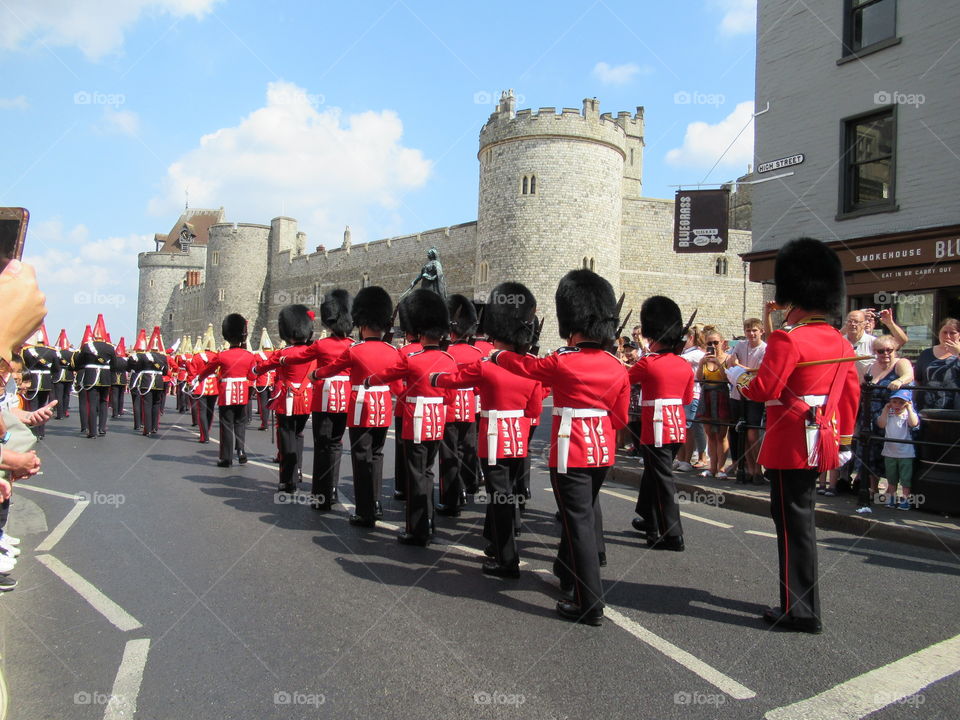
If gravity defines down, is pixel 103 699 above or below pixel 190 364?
below

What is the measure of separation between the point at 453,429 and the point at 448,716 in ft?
14.8

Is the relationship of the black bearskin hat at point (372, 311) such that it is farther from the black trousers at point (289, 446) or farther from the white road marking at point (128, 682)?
the white road marking at point (128, 682)

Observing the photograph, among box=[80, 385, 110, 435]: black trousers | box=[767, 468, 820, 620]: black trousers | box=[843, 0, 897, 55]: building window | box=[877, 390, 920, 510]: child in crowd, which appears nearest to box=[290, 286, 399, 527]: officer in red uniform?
box=[767, 468, 820, 620]: black trousers

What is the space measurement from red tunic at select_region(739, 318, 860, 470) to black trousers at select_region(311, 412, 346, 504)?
4.32m

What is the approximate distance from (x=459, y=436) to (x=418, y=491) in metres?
1.77

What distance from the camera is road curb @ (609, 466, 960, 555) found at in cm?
627

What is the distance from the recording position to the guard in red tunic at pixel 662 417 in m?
6.00

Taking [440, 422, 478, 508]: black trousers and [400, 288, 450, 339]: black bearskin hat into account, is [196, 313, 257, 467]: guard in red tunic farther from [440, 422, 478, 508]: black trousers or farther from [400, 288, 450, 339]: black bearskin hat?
[400, 288, 450, 339]: black bearskin hat

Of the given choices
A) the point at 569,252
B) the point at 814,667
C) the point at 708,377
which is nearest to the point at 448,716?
the point at 814,667

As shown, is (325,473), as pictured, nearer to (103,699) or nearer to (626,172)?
(103,699)

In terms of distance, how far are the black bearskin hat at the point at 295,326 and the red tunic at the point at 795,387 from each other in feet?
18.7

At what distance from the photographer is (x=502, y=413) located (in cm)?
554

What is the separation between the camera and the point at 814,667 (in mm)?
3781

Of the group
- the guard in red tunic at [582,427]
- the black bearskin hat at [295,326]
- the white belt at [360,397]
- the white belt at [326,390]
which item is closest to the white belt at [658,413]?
the guard in red tunic at [582,427]
